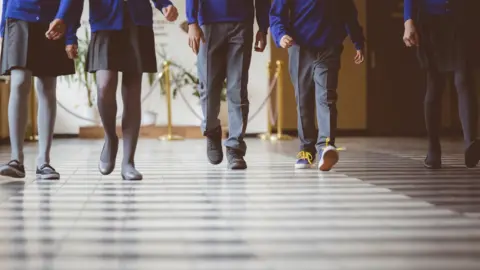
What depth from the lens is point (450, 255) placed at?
1526mm

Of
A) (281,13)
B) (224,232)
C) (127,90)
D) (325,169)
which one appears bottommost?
(325,169)

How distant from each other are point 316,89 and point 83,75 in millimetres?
5868

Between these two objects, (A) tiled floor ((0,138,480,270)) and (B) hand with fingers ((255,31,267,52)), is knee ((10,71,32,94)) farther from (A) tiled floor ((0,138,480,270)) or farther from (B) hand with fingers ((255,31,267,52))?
(B) hand with fingers ((255,31,267,52))

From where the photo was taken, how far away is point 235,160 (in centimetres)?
380

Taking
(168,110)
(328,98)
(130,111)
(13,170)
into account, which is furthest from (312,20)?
(168,110)

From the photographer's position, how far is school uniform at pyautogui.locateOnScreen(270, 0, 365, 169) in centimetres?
374

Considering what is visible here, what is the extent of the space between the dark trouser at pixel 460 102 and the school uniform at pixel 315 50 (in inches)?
18.1

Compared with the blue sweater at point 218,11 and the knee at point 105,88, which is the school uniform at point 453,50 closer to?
the blue sweater at point 218,11

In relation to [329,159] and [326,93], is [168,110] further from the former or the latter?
[329,159]

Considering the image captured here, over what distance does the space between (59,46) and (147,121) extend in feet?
18.1

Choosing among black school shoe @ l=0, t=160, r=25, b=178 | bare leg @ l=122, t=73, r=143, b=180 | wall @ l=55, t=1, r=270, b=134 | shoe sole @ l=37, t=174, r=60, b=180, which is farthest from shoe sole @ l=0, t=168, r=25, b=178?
wall @ l=55, t=1, r=270, b=134

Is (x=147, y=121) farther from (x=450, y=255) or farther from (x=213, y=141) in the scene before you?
(x=450, y=255)

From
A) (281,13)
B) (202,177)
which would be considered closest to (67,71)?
(202,177)

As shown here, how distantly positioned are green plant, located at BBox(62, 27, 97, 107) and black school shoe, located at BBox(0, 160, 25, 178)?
5.50 m
